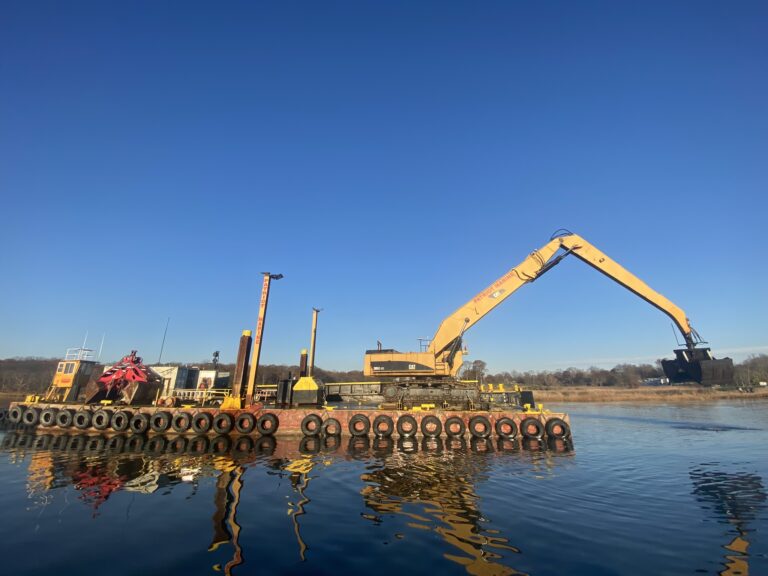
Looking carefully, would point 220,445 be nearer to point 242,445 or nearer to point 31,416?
point 242,445

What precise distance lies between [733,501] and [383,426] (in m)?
15.3

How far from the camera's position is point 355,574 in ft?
18.6

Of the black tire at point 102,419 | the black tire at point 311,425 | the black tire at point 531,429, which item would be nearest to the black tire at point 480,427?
the black tire at point 531,429

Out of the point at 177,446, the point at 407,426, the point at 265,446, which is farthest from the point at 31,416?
the point at 407,426

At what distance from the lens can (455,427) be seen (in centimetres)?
2044

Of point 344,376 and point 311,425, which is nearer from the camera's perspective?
point 311,425

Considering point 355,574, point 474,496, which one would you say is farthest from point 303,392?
point 355,574

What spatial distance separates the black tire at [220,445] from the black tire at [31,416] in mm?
14244

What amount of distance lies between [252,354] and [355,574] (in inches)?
818

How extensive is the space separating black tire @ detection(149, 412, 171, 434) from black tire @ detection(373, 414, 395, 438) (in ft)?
44.3

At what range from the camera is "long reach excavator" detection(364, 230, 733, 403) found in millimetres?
24344

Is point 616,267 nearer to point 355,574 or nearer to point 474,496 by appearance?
point 474,496

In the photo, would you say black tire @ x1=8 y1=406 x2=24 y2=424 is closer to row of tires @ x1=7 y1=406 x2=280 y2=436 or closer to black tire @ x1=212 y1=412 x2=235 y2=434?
row of tires @ x1=7 y1=406 x2=280 y2=436

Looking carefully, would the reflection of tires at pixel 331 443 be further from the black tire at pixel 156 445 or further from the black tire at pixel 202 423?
the black tire at pixel 156 445
